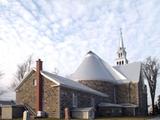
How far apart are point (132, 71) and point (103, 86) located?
8477mm

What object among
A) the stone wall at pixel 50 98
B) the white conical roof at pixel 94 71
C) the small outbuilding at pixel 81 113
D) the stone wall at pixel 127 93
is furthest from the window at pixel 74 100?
the stone wall at pixel 127 93

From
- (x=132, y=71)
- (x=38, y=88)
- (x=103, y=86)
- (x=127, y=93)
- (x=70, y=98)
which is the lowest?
(x=70, y=98)

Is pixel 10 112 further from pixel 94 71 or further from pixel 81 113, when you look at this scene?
pixel 94 71

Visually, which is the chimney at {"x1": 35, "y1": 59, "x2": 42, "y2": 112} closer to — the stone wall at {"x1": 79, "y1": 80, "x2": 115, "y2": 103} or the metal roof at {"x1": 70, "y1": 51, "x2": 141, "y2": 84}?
the stone wall at {"x1": 79, "y1": 80, "x2": 115, "y2": 103}

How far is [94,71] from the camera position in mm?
48656

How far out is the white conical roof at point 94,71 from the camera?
47750 mm

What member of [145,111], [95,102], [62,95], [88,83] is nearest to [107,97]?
[88,83]

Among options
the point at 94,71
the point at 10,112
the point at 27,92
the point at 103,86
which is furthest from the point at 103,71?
the point at 10,112

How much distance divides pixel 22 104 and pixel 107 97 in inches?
749

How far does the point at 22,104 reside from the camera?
3262 cm

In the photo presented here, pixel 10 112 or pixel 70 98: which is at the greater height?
pixel 70 98

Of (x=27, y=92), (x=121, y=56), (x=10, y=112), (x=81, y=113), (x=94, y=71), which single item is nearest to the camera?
(x=10, y=112)

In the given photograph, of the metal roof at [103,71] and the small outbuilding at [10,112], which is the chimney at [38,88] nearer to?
the small outbuilding at [10,112]

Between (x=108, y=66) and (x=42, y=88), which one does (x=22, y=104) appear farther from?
(x=108, y=66)
